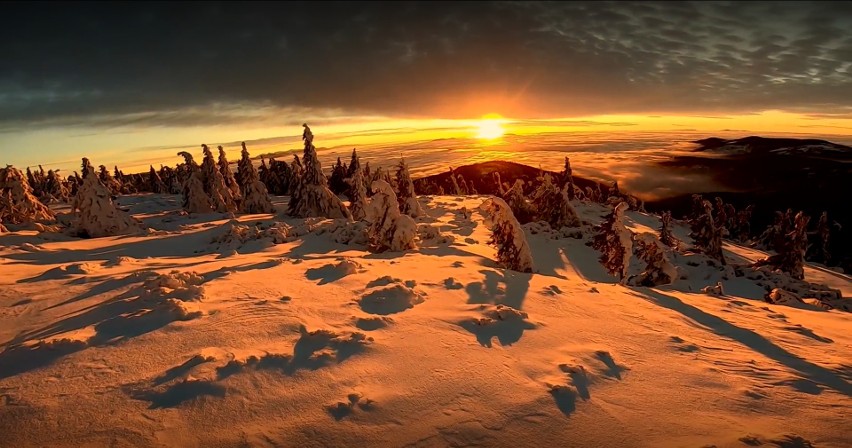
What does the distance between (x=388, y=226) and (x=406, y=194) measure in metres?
22.7

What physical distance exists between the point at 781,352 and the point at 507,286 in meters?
5.91

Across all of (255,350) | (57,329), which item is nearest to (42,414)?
(255,350)

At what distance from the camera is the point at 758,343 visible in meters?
8.82

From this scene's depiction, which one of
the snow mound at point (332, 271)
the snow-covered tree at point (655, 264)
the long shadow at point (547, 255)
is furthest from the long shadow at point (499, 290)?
the long shadow at point (547, 255)

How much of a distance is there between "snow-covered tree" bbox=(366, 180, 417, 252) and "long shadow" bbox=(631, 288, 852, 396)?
970cm

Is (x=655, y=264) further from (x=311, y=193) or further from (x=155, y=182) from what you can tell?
(x=155, y=182)

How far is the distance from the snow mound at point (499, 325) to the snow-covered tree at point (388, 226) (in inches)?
376

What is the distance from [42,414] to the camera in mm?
4723

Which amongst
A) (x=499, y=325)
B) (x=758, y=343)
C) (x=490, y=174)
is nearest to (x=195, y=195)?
(x=499, y=325)

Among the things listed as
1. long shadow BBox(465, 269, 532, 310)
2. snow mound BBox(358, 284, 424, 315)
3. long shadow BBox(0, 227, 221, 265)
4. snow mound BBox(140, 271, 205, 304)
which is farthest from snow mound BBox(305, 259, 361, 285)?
long shadow BBox(0, 227, 221, 265)

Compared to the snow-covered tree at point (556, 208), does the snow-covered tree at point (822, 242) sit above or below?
below

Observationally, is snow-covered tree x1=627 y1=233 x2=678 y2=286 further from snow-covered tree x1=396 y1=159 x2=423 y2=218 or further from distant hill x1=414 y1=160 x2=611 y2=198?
distant hill x1=414 y1=160 x2=611 y2=198

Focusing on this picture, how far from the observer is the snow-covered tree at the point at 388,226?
59.3ft

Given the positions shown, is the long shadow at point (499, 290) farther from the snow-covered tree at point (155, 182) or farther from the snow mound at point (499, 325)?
the snow-covered tree at point (155, 182)
